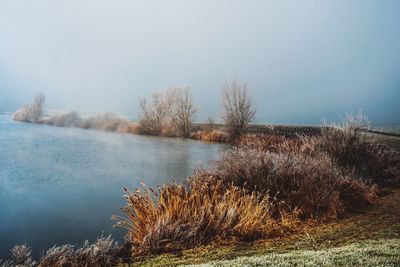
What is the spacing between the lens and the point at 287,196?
973cm

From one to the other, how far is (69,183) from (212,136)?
807 inches

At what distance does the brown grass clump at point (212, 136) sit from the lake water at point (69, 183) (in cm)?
889

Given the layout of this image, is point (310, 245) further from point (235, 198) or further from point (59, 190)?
point (59, 190)

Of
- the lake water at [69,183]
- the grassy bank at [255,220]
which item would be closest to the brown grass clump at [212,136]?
the lake water at [69,183]

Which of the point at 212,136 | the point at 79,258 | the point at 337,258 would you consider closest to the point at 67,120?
the point at 212,136

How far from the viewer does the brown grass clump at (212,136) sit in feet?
108

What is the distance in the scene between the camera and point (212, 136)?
33875 mm

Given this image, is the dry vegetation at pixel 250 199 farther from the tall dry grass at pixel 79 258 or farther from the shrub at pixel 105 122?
the shrub at pixel 105 122

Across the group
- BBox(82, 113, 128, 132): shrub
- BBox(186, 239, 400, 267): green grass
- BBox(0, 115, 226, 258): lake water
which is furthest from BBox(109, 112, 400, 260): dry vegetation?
BBox(82, 113, 128, 132): shrub

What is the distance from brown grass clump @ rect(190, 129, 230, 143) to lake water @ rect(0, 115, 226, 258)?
8.89 meters

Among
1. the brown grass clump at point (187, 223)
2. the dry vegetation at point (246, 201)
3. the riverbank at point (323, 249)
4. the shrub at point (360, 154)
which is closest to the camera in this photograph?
the riverbank at point (323, 249)

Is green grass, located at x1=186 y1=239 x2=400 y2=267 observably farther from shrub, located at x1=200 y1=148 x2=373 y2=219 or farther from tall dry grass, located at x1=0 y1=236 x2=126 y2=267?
shrub, located at x1=200 y1=148 x2=373 y2=219

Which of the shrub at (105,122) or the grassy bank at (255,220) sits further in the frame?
the shrub at (105,122)

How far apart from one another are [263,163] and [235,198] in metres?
2.28
